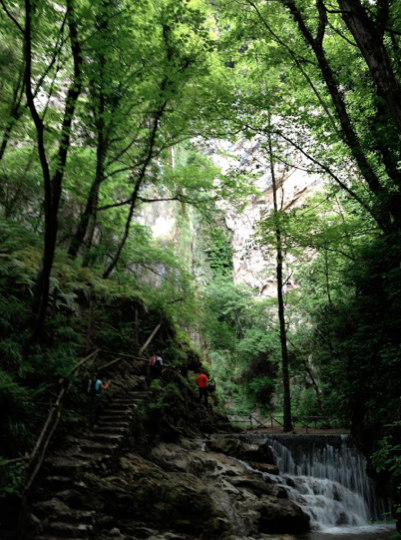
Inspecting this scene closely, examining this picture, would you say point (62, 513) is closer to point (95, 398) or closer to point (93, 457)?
point (93, 457)

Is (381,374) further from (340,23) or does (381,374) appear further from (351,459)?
(340,23)


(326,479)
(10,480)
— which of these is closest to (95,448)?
(10,480)

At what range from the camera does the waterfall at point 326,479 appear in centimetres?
958

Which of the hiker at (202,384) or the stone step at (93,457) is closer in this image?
the stone step at (93,457)

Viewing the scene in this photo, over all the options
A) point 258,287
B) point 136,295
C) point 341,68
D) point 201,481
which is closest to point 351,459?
point 201,481

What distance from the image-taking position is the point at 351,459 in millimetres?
11375

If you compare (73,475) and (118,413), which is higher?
(118,413)

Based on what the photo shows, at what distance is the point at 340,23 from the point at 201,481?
14924 millimetres

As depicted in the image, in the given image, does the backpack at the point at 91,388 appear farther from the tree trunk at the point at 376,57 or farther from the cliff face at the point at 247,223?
the cliff face at the point at 247,223

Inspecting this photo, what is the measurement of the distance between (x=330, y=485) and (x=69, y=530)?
8.15m

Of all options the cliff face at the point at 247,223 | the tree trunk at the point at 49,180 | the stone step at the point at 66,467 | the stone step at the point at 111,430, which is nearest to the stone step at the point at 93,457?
the stone step at the point at 66,467

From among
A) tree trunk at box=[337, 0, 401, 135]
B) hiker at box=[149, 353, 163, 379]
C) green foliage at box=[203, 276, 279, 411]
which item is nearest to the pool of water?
hiker at box=[149, 353, 163, 379]

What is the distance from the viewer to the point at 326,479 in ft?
36.4

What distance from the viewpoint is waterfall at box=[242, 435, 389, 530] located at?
958 centimetres
